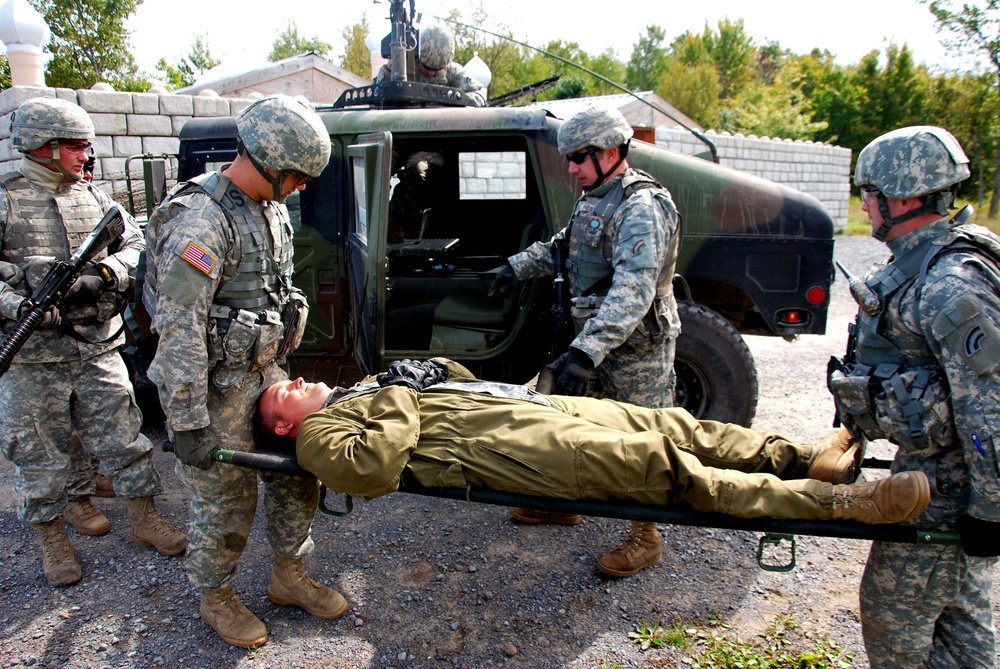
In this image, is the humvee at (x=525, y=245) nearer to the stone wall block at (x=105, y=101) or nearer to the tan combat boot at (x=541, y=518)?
the tan combat boot at (x=541, y=518)

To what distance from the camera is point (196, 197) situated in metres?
2.29

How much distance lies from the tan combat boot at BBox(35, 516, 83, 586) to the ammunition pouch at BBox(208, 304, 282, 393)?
4.00 ft

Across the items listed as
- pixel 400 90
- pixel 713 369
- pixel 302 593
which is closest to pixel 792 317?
pixel 713 369

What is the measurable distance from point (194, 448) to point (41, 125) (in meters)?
1.58

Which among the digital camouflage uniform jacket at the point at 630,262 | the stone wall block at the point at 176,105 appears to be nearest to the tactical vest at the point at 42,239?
the digital camouflage uniform jacket at the point at 630,262

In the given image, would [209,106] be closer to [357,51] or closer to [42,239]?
[42,239]

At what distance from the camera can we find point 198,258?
2.19 m

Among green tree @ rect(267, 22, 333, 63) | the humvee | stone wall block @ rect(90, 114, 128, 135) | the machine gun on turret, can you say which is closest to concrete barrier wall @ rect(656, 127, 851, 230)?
stone wall block @ rect(90, 114, 128, 135)

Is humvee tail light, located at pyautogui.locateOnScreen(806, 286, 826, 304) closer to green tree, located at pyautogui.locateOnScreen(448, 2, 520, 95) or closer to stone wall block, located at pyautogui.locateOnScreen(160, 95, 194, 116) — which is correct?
stone wall block, located at pyautogui.locateOnScreen(160, 95, 194, 116)

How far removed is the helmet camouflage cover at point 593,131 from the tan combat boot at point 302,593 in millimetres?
1883

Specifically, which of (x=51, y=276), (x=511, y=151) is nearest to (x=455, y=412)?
(x=51, y=276)

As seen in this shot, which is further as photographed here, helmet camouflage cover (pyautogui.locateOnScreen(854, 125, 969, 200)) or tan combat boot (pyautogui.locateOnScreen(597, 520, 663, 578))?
tan combat boot (pyautogui.locateOnScreen(597, 520, 663, 578))

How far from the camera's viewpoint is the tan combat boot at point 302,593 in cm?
266

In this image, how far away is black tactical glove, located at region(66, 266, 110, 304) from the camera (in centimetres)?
293
